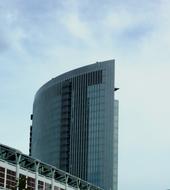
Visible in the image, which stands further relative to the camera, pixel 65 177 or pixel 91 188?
pixel 91 188

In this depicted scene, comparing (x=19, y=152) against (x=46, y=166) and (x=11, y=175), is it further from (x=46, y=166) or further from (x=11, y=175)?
(x=46, y=166)

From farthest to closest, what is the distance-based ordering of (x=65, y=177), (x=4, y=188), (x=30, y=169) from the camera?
(x=65, y=177)
(x=30, y=169)
(x=4, y=188)

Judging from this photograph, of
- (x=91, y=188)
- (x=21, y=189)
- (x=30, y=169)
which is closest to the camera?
(x=21, y=189)

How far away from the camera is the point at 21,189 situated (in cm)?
7375

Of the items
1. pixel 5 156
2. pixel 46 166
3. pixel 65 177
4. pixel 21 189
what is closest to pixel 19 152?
pixel 5 156

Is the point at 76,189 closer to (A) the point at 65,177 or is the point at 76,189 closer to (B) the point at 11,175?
(A) the point at 65,177

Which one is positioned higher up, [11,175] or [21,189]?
[11,175]

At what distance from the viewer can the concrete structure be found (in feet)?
331

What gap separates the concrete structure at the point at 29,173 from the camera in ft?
331

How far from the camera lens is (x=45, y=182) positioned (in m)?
113

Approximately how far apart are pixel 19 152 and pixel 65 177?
20.5m

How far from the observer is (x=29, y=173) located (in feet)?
352

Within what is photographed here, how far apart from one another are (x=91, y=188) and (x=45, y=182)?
25126mm

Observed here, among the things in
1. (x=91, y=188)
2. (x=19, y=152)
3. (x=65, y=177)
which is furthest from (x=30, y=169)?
(x=91, y=188)
